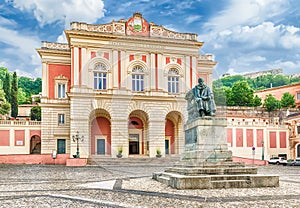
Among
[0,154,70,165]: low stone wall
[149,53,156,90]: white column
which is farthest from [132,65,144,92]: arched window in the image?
[0,154,70,165]: low stone wall

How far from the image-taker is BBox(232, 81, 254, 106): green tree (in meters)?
59.6

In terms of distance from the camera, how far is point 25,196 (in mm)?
11289

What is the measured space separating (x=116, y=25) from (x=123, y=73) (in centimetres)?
541

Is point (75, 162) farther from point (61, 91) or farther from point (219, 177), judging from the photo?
point (219, 177)

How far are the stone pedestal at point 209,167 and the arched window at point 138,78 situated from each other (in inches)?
Answer: 937

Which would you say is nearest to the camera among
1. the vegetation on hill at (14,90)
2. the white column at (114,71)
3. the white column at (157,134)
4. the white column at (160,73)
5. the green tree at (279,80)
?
the white column at (157,134)

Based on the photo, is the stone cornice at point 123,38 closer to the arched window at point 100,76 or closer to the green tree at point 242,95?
the arched window at point 100,76

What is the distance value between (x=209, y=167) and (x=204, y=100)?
275 cm

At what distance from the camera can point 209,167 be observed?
1342 centimetres

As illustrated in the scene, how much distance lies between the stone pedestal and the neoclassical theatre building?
788 inches

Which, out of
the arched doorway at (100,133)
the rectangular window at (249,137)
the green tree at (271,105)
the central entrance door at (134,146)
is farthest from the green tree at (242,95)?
the arched doorway at (100,133)

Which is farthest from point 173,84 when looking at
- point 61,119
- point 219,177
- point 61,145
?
point 219,177

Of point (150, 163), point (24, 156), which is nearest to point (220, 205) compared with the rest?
point (150, 163)

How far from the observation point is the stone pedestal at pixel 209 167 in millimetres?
12474
